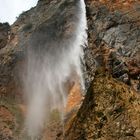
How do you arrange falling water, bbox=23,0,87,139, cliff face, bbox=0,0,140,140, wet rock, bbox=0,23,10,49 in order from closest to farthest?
cliff face, bbox=0,0,140,140 < falling water, bbox=23,0,87,139 < wet rock, bbox=0,23,10,49

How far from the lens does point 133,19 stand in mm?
43875

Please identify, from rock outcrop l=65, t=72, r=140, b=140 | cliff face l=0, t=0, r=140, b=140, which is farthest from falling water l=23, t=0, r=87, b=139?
rock outcrop l=65, t=72, r=140, b=140

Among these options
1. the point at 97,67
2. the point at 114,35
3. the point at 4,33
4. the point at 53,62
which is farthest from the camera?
the point at 4,33

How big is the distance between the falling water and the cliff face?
1500 mm

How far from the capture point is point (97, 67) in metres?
27.1

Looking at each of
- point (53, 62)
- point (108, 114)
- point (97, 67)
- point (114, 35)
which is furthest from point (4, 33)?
point (108, 114)

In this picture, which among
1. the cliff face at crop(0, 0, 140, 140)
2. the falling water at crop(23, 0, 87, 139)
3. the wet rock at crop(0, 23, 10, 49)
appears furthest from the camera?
the wet rock at crop(0, 23, 10, 49)

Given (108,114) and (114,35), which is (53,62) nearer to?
(114,35)

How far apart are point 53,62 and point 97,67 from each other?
36.2 metres

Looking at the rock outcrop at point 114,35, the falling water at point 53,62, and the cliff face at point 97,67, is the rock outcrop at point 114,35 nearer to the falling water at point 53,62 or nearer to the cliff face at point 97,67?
the cliff face at point 97,67

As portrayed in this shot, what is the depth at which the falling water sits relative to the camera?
180ft

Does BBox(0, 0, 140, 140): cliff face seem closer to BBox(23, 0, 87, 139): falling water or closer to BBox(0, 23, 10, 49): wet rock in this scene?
BBox(0, 23, 10, 49): wet rock

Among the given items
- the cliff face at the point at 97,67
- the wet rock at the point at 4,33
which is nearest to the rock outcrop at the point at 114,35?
the cliff face at the point at 97,67

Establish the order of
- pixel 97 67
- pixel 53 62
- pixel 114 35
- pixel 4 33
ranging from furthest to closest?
1. pixel 4 33
2. pixel 53 62
3. pixel 114 35
4. pixel 97 67
